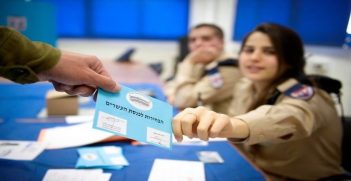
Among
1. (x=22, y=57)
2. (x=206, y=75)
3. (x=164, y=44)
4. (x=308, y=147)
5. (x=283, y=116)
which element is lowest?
(x=164, y=44)

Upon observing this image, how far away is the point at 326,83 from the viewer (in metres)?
1.32

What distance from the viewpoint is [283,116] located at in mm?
1028

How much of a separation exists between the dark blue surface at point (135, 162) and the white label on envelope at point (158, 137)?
0.88ft

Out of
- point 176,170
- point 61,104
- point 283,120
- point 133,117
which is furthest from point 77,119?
point 283,120

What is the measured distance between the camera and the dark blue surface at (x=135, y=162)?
930 mm

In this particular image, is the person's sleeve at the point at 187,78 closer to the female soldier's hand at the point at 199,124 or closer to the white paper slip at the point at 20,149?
the white paper slip at the point at 20,149

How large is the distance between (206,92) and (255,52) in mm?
533

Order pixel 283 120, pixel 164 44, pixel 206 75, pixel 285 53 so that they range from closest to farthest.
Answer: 1. pixel 283 120
2. pixel 285 53
3. pixel 206 75
4. pixel 164 44

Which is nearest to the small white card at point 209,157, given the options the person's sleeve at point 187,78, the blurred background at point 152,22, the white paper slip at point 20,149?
the white paper slip at point 20,149

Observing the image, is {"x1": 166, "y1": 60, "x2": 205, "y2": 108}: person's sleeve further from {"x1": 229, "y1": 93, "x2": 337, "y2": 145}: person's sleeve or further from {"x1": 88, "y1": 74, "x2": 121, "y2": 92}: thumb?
{"x1": 88, "y1": 74, "x2": 121, "y2": 92}: thumb

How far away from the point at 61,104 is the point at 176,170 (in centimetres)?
81

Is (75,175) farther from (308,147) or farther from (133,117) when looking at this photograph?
(308,147)

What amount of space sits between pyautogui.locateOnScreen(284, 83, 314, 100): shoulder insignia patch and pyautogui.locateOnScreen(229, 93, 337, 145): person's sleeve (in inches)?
1.0

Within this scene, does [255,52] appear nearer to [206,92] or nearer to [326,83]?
[326,83]
